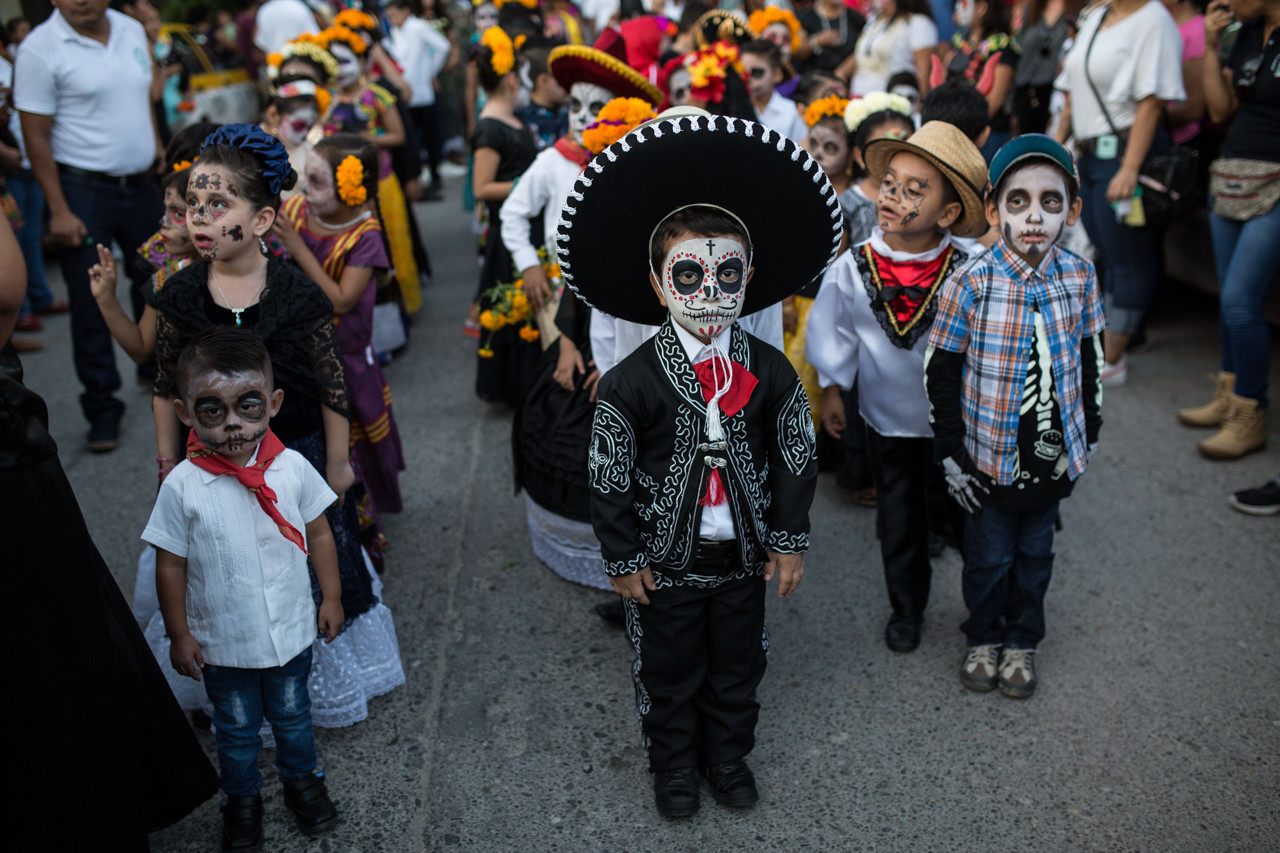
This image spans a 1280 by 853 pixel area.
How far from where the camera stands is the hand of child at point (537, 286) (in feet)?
13.4

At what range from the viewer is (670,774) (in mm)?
2725

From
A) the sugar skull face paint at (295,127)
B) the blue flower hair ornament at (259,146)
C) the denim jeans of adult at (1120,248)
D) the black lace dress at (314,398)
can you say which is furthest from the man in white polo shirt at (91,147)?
the denim jeans of adult at (1120,248)

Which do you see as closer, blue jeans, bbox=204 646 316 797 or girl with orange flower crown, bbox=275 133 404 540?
blue jeans, bbox=204 646 316 797

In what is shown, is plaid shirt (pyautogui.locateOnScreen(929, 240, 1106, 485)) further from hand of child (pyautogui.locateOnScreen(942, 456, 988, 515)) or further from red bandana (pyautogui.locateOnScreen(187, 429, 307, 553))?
red bandana (pyautogui.locateOnScreen(187, 429, 307, 553))

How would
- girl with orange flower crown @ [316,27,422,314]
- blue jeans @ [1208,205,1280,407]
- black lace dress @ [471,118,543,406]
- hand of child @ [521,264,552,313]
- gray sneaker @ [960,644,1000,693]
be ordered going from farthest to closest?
girl with orange flower crown @ [316,27,422,314] < black lace dress @ [471,118,543,406] < blue jeans @ [1208,205,1280,407] < hand of child @ [521,264,552,313] < gray sneaker @ [960,644,1000,693]

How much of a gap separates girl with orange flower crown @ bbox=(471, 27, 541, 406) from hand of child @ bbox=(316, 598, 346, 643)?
2.59m

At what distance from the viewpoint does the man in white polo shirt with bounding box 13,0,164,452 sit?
479 cm

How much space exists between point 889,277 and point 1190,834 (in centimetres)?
183

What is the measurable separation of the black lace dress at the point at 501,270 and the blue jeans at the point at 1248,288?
347 cm

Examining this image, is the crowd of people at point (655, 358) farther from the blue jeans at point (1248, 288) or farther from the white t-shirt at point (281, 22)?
the white t-shirt at point (281, 22)

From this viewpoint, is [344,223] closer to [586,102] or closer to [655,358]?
[586,102]

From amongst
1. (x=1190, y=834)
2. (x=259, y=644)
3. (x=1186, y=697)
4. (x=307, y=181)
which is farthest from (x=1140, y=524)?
(x=307, y=181)

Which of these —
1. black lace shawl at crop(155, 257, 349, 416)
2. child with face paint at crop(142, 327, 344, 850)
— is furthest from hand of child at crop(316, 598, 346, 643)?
black lace shawl at crop(155, 257, 349, 416)

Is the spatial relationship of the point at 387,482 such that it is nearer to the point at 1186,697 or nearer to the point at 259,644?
the point at 259,644
